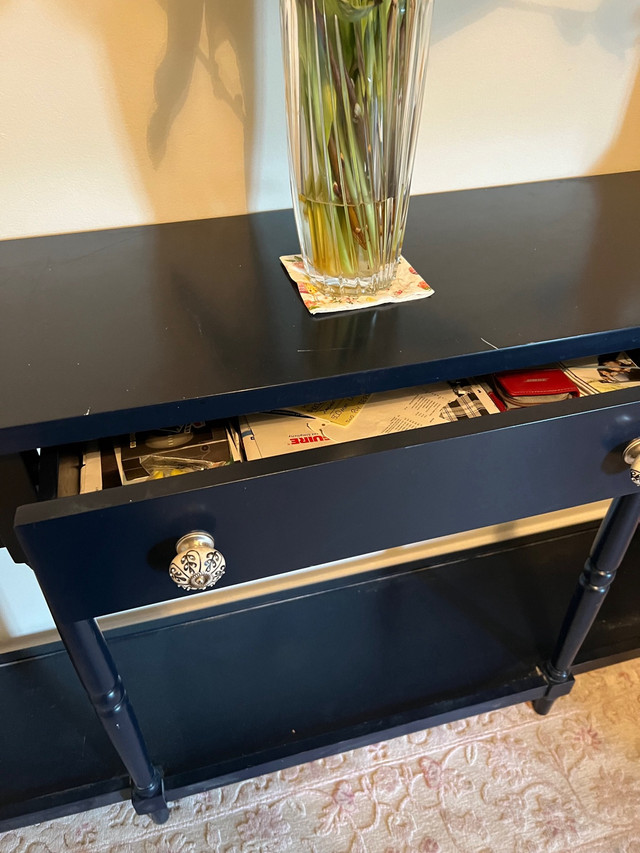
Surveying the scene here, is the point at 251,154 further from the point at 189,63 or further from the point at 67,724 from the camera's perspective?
the point at 67,724

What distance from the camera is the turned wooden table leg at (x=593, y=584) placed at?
2.48 ft

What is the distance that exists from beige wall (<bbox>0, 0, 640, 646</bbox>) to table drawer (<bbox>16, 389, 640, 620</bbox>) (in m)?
0.43

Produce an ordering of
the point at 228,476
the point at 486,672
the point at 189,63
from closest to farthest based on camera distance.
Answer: the point at 228,476 < the point at 189,63 < the point at 486,672

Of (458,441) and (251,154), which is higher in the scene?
(251,154)

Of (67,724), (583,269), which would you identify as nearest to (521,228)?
(583,269)

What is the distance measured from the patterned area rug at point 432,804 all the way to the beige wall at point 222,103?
83 cm

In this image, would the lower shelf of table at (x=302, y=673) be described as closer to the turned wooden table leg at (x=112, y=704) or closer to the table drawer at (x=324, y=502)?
the turned wooden table leg at (x=112, y=704)

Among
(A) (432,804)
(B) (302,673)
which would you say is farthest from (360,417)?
(A) (432,804)

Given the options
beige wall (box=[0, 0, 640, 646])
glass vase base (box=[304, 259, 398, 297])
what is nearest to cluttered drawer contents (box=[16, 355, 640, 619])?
glass vase base (box=[304, 259, 398, 297])

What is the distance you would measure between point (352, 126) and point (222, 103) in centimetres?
23

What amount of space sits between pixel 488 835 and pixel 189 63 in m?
1.07

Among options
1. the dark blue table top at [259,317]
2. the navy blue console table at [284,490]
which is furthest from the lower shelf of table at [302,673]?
the dark blue table top at [259,317]

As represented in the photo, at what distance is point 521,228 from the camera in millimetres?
807

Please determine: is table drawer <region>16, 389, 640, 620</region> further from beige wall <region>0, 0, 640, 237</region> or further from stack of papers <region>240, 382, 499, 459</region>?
beige wall <region>0, 0, 640, 237</region>
